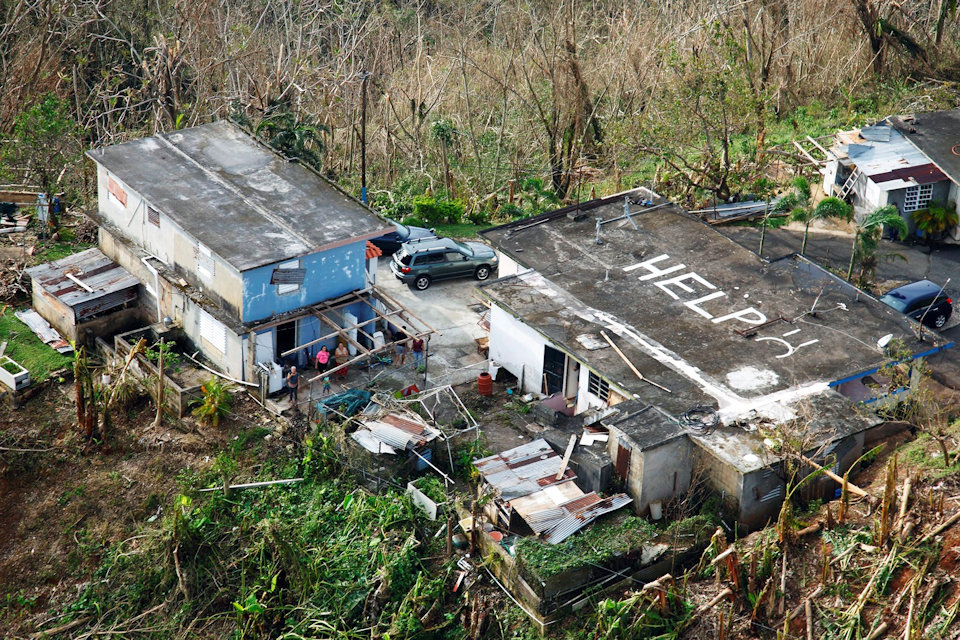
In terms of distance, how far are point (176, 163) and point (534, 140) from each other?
19915 mm

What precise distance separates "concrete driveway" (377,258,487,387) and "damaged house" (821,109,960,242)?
15.5 meters

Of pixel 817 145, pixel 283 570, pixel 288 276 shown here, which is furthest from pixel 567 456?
pixel 817 145

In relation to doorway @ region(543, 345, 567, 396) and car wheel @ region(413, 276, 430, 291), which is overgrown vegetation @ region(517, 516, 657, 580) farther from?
car wheel @ region(413, 276, 430, 291)

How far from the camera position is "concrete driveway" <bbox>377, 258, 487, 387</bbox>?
111 ft

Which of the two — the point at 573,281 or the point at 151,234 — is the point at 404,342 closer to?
the point at 573,281

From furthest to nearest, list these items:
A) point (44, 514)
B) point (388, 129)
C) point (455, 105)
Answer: point (455, 105) → point (388, 129) → point (44, 514)

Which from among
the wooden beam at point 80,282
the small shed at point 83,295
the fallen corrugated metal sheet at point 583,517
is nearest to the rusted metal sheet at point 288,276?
the small shed at point 83,295

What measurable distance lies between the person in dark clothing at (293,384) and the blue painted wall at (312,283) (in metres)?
1.96

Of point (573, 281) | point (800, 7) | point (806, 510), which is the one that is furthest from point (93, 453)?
point (800, 7)

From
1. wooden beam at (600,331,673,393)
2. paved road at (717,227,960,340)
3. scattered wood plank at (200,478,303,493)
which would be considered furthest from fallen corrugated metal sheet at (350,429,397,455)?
paved road at (717,227,960,340)

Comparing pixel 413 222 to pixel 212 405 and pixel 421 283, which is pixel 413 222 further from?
pixel 212 405

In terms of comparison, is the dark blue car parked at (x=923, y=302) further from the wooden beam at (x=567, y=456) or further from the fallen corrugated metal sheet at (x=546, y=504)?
the fallen corrugated metal sheet at (x=546, y=504)

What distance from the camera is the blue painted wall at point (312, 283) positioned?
31.4 metres

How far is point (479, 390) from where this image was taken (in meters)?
32.5
